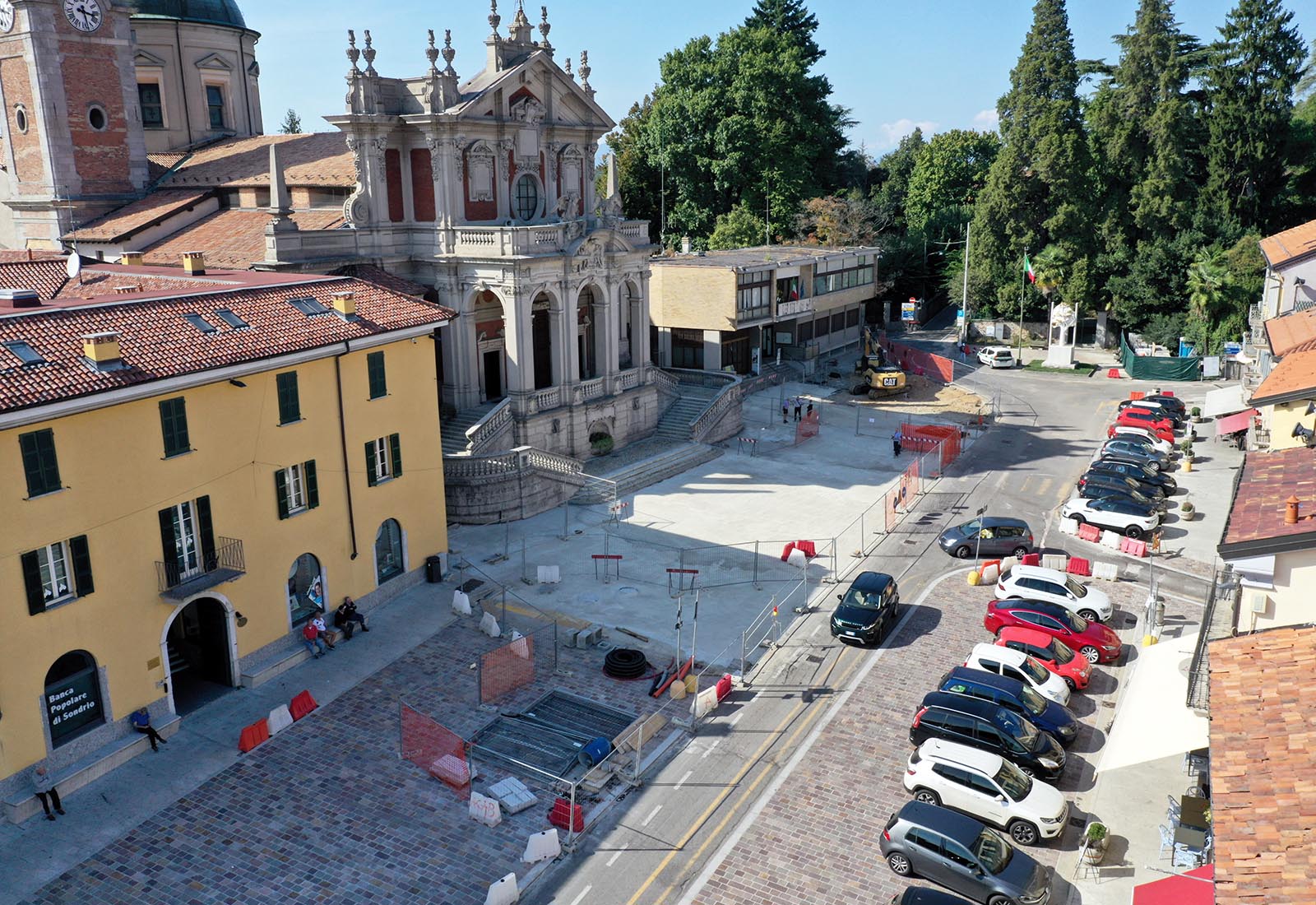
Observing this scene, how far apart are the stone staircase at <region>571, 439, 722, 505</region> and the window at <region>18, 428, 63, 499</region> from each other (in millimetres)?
23900

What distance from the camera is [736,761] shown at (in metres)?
25.0

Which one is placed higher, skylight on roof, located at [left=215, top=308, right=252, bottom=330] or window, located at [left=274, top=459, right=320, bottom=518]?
skylight on roof, located at [left=215, top=308, right=252, bottom=330]

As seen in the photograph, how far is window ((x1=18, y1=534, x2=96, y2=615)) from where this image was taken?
73.1ft

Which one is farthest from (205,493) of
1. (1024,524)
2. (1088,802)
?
(1024,524)

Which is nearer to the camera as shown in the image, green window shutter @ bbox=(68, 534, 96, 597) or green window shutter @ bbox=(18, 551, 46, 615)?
green window shutter @ bbox=(18, 551, 46, 615)

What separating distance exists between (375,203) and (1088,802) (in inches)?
1479

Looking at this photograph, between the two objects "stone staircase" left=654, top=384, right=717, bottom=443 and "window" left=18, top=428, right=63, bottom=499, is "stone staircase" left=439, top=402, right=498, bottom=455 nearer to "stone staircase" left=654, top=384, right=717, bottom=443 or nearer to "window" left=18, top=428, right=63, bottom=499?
"stone staircase" left=654, top=384, right=717, bottom=443

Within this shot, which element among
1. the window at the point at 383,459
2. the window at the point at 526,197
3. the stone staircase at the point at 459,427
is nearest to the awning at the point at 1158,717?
the window at the point at 383,459

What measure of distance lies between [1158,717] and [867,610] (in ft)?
33.3

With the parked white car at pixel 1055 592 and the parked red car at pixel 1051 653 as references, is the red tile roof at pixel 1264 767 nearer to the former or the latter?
the parked red car at pixel 1051 653

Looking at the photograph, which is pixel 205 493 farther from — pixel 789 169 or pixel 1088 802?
pixel 789 169

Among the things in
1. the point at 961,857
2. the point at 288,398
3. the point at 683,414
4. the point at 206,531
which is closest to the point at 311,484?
Result: the point at 288,398

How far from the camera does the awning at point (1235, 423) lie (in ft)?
169

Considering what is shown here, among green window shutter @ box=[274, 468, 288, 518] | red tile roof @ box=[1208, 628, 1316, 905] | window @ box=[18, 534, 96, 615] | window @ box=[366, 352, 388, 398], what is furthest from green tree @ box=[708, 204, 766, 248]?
red tile roof @ box=[1208, 628, 1316, 905]
